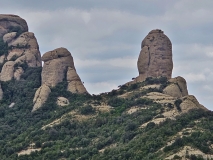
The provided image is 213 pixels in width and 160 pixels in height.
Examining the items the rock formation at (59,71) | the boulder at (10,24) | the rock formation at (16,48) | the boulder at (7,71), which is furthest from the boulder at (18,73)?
the boulder at (10,24)

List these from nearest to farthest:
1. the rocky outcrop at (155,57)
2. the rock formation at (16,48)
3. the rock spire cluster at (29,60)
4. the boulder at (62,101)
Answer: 1. the boulder at (62,101)
2. the rocky outcrop at (155,57)
3. the rock spire cluster at (29,60)
4. the rock formation at (16,48)

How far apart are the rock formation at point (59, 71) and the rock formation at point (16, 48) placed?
283 inches

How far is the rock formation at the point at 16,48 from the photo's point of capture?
135m

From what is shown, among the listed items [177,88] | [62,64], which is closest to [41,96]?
[62,64]

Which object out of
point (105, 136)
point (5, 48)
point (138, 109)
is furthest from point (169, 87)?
point (5, 48)

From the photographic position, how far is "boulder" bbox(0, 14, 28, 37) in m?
148

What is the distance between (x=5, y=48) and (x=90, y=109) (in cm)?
3203

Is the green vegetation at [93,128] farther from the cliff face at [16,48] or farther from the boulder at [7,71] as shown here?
the cliff face at [16,48]

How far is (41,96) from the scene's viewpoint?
124 m

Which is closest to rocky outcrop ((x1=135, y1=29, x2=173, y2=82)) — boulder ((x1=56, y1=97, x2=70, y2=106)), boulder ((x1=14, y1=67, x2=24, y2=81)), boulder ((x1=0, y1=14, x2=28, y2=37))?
boulder ((x1=56, y1=97, x2=70, y2=106))

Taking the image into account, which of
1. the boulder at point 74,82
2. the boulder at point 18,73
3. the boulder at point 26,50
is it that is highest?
the boulder at point 26,50

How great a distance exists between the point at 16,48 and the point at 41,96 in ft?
63.0

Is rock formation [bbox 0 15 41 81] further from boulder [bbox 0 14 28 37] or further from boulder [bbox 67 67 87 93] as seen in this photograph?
boulder [bbox 67 67 87 93]

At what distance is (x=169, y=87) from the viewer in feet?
393
